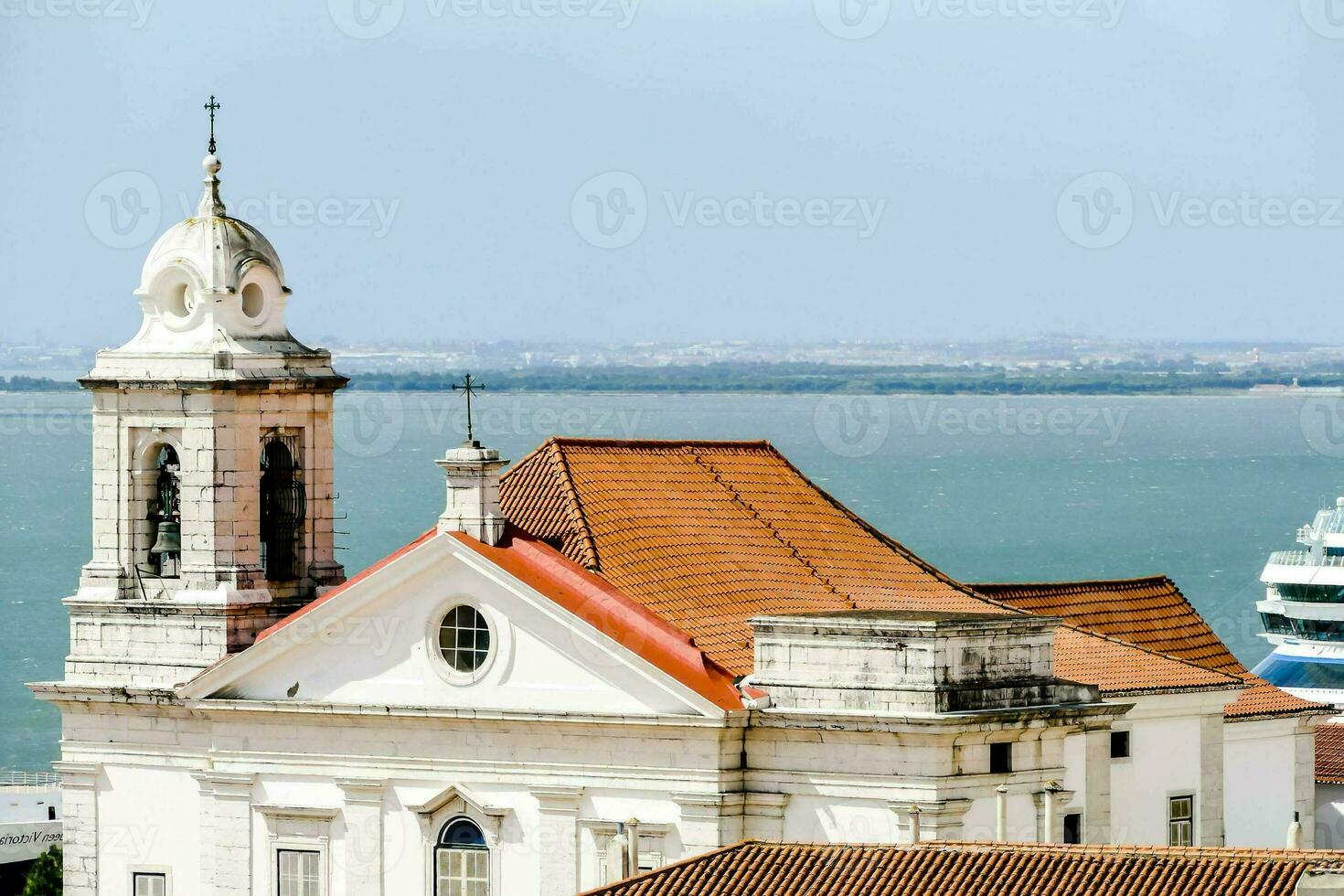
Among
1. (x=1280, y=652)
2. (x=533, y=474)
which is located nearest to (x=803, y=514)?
(x=533, y=474)

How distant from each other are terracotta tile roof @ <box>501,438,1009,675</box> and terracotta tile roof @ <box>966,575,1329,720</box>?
1.99m

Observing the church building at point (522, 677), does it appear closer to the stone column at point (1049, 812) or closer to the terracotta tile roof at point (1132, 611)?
the stone column at point (1049, 812)

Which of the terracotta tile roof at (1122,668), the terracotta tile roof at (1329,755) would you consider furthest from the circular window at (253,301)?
the terracotta tile roof at (1329,755)

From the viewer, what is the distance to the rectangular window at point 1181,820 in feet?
145

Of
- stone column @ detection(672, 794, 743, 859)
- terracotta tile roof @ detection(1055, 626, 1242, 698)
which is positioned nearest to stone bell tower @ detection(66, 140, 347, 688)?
stone column @ detection(672, 794, 743, 859)

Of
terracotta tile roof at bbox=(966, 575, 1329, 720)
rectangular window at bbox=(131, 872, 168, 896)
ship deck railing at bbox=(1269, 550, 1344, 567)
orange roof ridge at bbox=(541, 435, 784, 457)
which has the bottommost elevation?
rectangular window at bbox=(131, 872, 168, 896)

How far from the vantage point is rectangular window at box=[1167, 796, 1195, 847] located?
4419cm

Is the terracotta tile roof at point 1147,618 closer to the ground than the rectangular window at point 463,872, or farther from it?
farther from it

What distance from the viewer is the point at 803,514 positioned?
45969 millimetres

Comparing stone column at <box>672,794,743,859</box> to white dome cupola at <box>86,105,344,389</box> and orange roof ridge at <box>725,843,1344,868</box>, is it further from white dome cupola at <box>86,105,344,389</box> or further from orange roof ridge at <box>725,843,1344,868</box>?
white dome cupola at <box>86,105,344,389</box>

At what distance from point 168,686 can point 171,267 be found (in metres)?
4.88

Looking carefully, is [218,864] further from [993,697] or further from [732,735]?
[993,697]

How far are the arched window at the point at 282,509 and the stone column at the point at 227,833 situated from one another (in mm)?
2816

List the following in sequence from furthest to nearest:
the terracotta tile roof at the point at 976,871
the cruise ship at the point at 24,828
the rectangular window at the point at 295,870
Result: the cruise ship at the point at 24,828, the rectangular window at the point at 295,870, the terracotta tile roof at the point at 976,871
